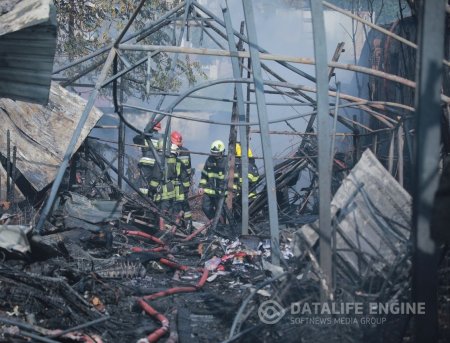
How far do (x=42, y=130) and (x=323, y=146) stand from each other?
7.41 m

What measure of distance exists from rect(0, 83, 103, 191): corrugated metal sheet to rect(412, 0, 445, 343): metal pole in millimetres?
8407

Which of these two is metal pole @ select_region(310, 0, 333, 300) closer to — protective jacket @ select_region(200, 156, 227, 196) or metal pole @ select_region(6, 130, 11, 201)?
protective jacket @ select_region(200, 156, 227, 196)

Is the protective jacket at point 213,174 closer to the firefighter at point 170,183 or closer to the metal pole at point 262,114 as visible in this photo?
the firefighter at point 170,183

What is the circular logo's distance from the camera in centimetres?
508

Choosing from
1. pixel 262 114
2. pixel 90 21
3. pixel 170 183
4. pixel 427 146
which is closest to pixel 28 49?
pixel 262 114

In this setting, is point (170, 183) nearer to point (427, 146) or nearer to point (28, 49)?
point (28, 49)

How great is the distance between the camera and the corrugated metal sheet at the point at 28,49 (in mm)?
5488

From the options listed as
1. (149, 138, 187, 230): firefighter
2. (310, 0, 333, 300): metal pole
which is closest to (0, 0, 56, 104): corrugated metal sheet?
(310, 0, 333, 300): metal pole

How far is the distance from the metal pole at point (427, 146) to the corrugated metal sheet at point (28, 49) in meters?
3.66

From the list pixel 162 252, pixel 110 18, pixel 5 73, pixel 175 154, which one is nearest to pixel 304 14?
pixel 110 18

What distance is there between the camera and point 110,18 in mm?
17047

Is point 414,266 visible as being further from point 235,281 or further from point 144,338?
point 235,281

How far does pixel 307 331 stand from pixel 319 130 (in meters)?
1.80

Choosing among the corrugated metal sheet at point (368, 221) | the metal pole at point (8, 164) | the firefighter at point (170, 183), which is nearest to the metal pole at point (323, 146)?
the corrugated metal sheet at point (368, 221)
